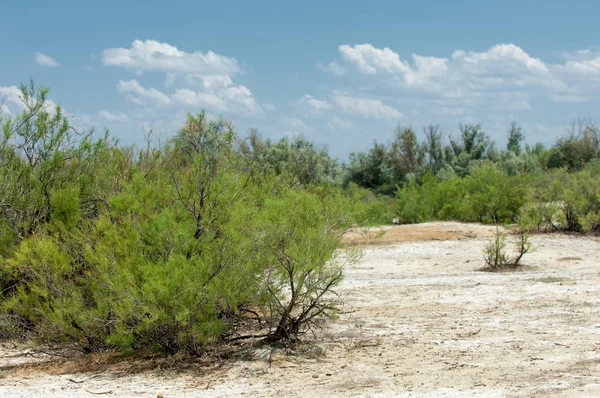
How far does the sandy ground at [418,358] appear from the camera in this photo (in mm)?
7703

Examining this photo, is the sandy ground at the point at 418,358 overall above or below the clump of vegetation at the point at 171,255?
below

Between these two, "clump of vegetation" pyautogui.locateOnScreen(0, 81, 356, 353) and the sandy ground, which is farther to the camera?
"clump of vegetation" pyautogui.locateOnScreen(0, 81, 356, 353)

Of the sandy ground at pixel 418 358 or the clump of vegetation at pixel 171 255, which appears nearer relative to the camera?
the sandy ground at pixel 418 358

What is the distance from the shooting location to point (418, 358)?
8.73m

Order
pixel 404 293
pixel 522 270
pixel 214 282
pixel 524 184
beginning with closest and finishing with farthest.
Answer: pixel 214 282 → pixel 404 293 → pixel 522 270 → pixel 524 184

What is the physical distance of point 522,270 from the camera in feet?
55.2

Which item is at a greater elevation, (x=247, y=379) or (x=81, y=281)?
(x=81, y=281)

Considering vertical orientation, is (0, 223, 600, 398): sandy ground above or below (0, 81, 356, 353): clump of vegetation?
below

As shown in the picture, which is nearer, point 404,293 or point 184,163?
point 184,163

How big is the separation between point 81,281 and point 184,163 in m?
2.63

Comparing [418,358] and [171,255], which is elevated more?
[171,255]

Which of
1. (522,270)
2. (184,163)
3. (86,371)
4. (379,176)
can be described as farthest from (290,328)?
(379,176)

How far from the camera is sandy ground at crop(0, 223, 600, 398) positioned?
770 centimetres

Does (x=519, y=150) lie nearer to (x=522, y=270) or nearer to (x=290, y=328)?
(x=522, y=270)
